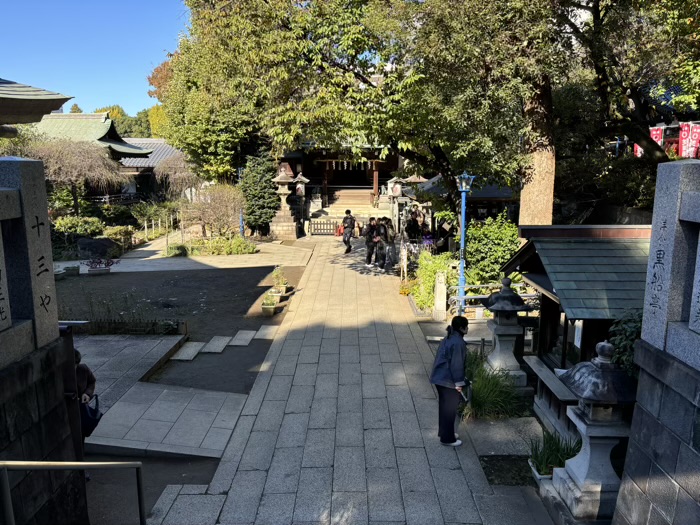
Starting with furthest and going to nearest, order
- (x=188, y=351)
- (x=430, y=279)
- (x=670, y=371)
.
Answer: (x=430, y=279) → (x=188, y=351) → (x=670, y=371)

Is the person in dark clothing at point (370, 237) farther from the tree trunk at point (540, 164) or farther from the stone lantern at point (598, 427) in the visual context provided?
the stone lantern at point (598, 427)

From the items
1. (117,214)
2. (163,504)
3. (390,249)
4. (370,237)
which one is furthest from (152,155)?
(163,504)

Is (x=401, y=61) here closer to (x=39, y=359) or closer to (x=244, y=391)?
(x=244, y=391)

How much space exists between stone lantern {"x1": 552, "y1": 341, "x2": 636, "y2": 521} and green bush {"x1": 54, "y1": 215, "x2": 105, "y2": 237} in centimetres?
2166

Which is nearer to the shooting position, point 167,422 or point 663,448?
point 663,448

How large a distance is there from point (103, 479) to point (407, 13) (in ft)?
34.0

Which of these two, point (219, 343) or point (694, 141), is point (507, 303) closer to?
point (219, 343)

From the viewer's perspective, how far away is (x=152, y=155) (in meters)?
39.8

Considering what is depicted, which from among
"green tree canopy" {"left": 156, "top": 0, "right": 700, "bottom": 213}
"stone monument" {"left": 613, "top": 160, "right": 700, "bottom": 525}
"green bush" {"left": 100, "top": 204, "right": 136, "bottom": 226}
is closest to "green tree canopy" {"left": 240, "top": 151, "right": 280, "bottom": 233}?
"green bush" {"left": 100, "top": 204, "right": 136, "bottom": 226}

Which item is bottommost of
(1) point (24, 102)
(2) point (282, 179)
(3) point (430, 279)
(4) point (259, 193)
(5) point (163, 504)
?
(5) point (163, 504)

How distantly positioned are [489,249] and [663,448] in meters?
9.10

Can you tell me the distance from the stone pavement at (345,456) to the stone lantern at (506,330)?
3.86 ft

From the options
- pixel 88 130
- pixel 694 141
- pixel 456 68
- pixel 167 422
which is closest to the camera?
pixel 167 422

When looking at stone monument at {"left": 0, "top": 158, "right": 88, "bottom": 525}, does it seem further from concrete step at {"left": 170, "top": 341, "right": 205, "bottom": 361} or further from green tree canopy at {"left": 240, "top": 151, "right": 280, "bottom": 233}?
green tree canopy at {"left": 240, "top": 151, "right": 280, "bottom": 233}
